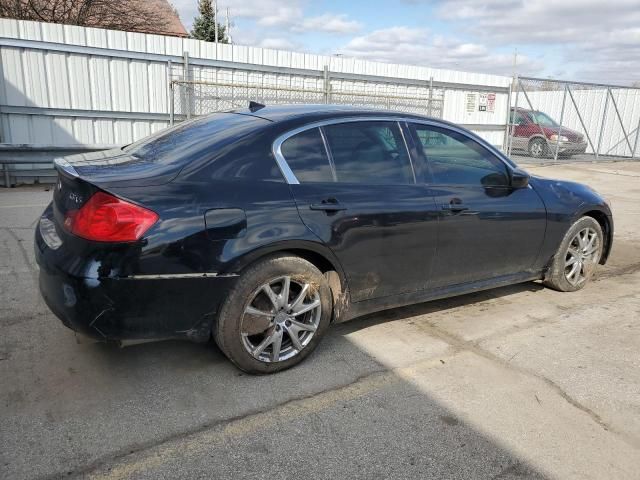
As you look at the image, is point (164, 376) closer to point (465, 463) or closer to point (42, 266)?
point (42, 266)

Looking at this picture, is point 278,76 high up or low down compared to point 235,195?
up

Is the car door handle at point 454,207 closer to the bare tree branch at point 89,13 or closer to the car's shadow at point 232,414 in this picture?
the car's shadow at point 232,414

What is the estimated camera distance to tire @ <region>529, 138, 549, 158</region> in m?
17.3

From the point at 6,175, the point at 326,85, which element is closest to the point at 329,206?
the point at 6,175

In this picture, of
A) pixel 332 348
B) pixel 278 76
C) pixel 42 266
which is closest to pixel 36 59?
pixel 278 76

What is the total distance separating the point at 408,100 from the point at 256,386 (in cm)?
1300

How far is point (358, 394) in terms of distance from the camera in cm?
299

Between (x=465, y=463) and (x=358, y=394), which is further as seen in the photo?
(x=358, y=394)

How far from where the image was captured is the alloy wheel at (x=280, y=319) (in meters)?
3.02

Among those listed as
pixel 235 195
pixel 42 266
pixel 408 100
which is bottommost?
pixel 42 266

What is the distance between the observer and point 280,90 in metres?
12.5

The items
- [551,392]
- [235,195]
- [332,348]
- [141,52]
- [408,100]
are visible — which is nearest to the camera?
[235,195]

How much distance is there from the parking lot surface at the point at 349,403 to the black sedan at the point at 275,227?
33 centimetres

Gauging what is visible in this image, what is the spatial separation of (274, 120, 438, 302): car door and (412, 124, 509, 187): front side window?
227mm
